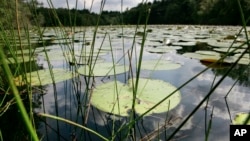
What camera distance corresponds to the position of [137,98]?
1.01 meters

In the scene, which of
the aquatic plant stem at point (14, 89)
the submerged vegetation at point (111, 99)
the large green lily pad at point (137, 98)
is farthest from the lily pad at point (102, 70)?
the aquatic plant stem at point (14, 89)

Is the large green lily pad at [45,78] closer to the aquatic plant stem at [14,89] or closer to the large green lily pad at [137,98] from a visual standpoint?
the large green lily pad at [137,98]

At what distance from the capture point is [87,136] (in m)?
0.75

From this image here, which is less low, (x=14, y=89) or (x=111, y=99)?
(x=14, y=89)

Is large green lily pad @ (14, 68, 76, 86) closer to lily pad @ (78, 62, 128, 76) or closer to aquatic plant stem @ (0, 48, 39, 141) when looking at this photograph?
lily pad @ (78, 62, 128, 76)

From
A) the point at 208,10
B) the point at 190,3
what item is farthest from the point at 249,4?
the point at 190,3

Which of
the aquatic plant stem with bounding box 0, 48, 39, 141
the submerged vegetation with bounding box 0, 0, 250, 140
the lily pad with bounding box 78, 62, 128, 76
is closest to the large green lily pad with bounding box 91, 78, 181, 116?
the submerged vegetation with bounding box 0, 0, 250, 140

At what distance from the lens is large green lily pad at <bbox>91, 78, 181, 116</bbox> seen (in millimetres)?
918

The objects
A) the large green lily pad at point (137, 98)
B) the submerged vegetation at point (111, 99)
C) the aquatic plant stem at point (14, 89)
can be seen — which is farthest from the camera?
the large green lily pad at point (137, 98)

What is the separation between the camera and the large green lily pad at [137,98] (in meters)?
0.92

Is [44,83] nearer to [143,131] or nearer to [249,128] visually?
[143,131]

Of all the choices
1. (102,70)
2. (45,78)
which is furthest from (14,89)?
(102,70)

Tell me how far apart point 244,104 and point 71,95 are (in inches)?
30.2

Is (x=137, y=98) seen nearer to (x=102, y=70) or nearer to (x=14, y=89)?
(x=102, y=70)
